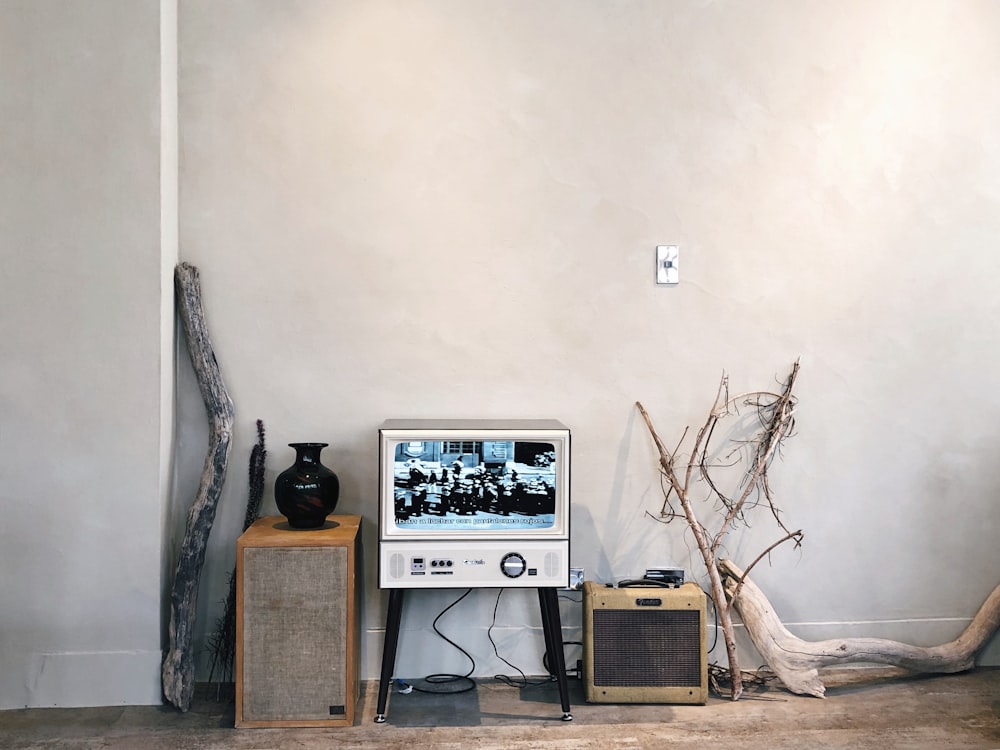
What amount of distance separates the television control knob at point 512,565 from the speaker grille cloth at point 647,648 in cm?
36

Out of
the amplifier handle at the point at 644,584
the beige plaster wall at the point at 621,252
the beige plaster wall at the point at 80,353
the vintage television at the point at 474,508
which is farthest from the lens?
the beige plaster wall at the point at 621,252

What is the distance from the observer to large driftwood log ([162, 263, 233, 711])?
2.90 meters

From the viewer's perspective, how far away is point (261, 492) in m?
3.08

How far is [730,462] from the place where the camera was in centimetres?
328

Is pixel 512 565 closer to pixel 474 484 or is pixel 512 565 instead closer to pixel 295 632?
pixel 474 484

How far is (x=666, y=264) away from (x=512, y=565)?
A: 49.9 inches

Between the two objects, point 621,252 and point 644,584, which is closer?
point 644,584

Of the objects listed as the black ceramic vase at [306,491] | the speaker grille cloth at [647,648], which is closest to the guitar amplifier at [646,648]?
the speaker grille cloth at [647,648]

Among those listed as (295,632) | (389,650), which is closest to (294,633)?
(295,632)

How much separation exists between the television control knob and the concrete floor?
19.1 inches

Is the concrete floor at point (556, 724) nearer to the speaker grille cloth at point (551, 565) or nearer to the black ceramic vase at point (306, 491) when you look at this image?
the speaker grille cloth at point (551, 565)

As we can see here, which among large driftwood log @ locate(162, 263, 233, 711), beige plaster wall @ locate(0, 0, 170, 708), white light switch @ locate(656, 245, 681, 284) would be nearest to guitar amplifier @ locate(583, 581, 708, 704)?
white light switch @ locate(656, 245, 681, 284)

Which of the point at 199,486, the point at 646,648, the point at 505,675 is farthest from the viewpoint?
the point at 505,675

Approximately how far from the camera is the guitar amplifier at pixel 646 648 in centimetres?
294
